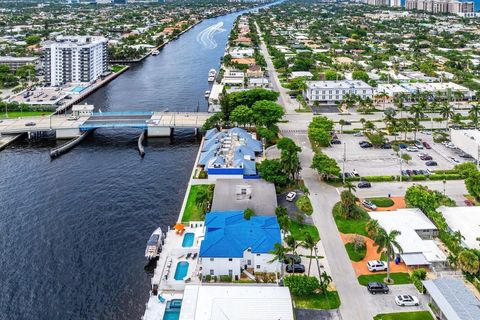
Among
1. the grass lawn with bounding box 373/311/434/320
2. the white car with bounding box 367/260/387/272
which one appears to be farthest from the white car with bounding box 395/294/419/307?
the white car with bounding box 367/260/387/272

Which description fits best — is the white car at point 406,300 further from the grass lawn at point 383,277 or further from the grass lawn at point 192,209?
the grass lawn at point 192,209

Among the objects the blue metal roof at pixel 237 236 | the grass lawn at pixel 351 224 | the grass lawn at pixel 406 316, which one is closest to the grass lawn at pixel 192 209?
the blue metal roof at pixel 237 236

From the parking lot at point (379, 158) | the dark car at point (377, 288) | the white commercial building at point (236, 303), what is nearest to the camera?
the white commercial building at point (236, 303)

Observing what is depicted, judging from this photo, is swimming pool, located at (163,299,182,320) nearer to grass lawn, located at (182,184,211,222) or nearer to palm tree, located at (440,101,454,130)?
grass lawn, located at (182,184,211,222)

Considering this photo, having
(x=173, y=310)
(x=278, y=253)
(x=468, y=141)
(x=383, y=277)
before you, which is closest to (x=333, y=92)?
(x=468, y=141)

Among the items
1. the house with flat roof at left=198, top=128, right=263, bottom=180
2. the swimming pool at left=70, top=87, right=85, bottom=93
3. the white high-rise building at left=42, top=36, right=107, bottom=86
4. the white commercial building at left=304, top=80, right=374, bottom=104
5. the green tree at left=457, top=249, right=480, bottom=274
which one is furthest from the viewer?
the white high-rise building at left=42, top=36, right=107, bottom=86

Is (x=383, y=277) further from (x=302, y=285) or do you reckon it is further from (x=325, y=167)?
(x=325, y=167)

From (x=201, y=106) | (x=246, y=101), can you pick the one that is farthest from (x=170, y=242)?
(x=201, y=106)
